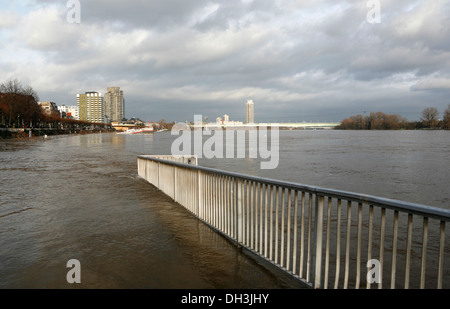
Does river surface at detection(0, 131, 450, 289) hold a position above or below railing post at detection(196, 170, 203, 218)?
below

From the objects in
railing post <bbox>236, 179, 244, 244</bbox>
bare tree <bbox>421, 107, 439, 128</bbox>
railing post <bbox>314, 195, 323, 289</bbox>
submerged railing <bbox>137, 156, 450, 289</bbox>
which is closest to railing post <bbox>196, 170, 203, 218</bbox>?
submerged railing <bbox>137, 156, 450, 289</bbox>

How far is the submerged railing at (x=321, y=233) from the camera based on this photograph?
3.27 m

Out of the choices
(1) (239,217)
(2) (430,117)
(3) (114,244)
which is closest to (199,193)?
(1) (239,217)

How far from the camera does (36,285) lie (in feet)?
13.5

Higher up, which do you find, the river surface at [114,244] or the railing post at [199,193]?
the railing post at [199,193]

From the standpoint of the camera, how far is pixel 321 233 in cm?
386

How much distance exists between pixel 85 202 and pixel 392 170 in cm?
1897

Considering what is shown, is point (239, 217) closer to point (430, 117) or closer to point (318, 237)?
point (318, 237)

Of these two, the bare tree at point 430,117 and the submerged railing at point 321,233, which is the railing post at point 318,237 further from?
the bare tree at point 430,117

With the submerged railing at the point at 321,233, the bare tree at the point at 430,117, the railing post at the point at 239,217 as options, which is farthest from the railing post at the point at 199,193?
the bare tree at the point at 430,117

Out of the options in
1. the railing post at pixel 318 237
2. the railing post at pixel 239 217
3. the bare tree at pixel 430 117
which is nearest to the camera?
the railing post at pixel 318 237

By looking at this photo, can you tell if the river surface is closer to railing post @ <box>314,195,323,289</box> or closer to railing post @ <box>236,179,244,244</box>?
railing post @ <box>236,179,244,244</box>

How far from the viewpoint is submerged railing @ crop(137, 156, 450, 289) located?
3.27 metres
